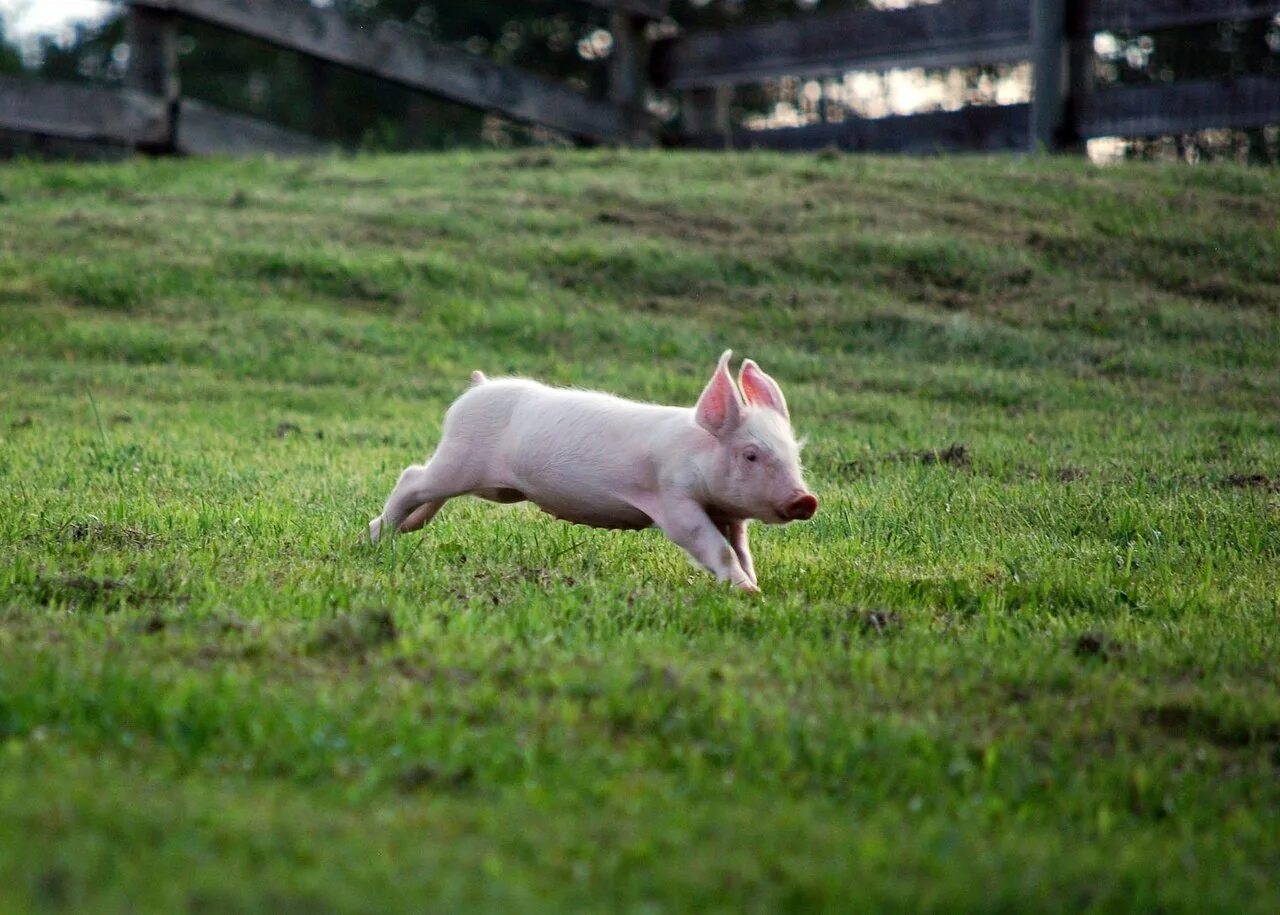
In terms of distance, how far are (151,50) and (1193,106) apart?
1052 cm

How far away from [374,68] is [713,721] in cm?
1384

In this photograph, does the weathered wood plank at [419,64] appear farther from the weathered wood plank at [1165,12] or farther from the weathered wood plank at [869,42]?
the weathered wood plank at [1165,12]

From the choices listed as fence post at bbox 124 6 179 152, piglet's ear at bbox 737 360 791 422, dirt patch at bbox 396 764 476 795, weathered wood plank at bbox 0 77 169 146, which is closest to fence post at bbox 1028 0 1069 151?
fence post at bbox 124 6 179 152

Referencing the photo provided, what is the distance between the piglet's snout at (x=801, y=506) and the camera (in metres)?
A: 5.00

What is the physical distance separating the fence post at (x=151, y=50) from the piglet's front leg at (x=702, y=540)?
38.9 feet

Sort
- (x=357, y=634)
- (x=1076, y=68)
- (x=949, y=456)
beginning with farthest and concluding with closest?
1. (x=1076, y=68)
2. (x=949, y=456)
3. (x=357, y=634)

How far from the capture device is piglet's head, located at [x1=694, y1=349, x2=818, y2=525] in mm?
5090

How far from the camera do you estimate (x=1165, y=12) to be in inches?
560

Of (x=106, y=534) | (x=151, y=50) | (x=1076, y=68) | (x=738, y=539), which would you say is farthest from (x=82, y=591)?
(x=1076, y=68)

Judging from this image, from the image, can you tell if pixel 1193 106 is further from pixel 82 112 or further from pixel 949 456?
pixel 82 112

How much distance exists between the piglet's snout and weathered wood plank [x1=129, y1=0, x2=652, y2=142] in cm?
1206

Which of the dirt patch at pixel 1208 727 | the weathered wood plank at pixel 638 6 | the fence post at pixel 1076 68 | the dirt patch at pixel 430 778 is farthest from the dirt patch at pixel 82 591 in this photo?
the weathered wood plank at pixel 638 6

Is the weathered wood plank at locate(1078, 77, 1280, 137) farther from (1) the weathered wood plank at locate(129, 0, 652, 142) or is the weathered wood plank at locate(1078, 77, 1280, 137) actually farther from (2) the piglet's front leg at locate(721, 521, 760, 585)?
(2) the piglet's front leg at locate(721, 521, 760, 585)

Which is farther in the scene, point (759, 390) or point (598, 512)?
point (598, 512)
